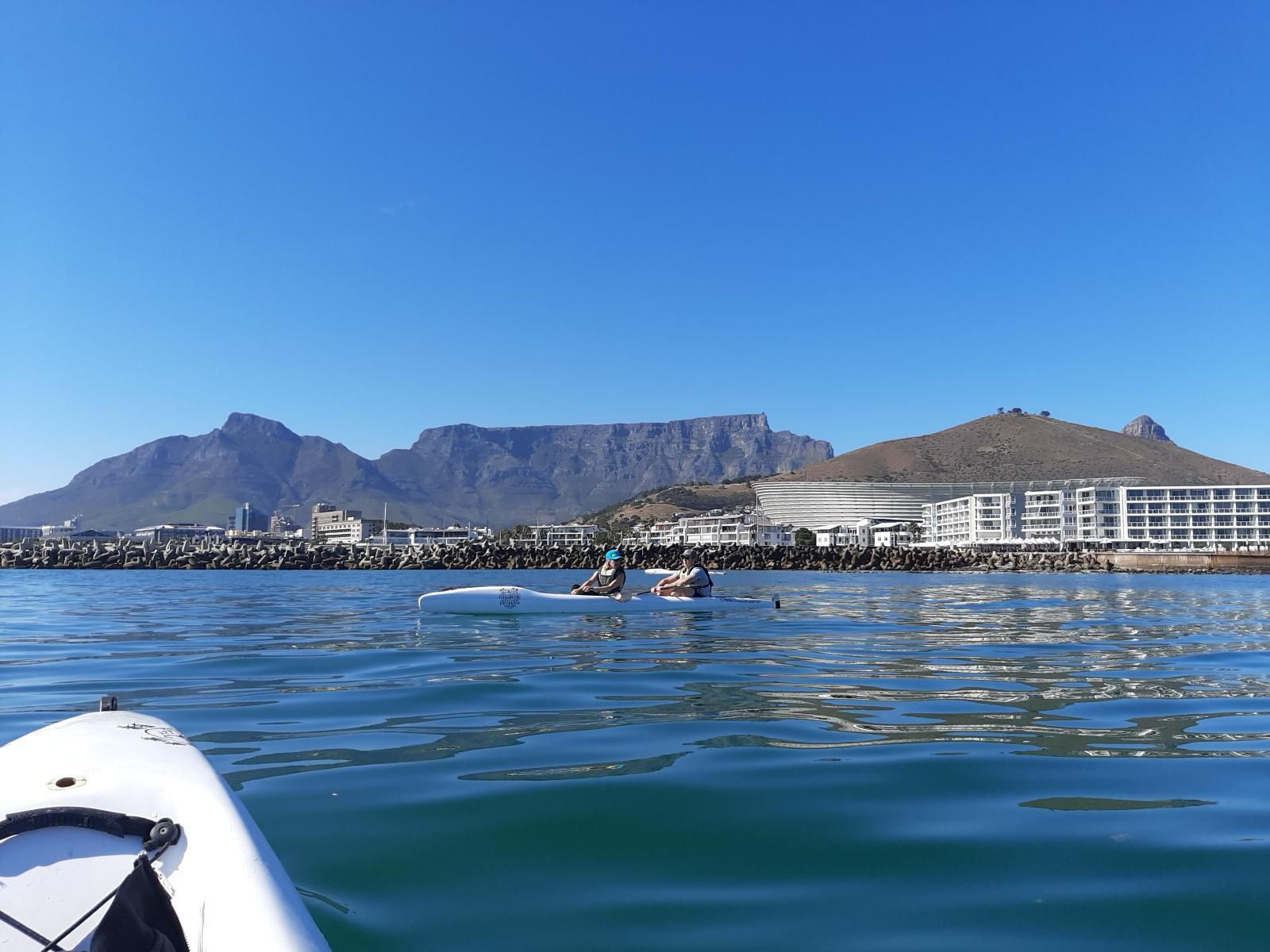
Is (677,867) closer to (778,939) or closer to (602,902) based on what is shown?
(602,902)

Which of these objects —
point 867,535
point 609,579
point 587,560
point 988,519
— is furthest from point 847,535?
point 609,579

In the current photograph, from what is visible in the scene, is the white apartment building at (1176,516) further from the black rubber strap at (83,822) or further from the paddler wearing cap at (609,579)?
the black rubber strap at (83,822)

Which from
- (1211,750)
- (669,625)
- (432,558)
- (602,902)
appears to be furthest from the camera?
(432,558)

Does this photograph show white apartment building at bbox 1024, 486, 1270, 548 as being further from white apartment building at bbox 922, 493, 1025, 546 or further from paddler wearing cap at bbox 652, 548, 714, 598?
paddler wearing cap at bbox 652, 548, 714, 598

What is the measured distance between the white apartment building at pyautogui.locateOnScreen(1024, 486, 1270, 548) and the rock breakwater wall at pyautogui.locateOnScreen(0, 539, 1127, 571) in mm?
27107

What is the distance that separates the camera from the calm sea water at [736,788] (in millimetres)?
3635

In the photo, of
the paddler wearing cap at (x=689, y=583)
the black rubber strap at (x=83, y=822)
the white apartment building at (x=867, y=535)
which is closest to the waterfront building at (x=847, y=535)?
the white apartment building at (x=867, y=535)

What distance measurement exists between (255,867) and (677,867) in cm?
205

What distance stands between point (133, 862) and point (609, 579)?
61.4 feet

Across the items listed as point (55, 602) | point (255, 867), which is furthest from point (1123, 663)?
point (55, 602)

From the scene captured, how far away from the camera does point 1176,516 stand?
434 ft

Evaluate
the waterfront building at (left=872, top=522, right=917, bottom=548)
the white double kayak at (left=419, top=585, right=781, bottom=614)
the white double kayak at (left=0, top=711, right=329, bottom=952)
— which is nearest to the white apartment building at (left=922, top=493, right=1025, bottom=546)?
the waterfront building at (left=872, top=522, right=917, bottom=548)

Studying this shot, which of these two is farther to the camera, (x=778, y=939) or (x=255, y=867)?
(x=778, y=939)

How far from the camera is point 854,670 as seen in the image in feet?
37.6
